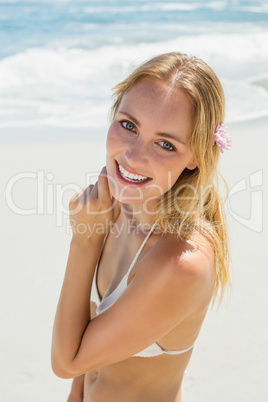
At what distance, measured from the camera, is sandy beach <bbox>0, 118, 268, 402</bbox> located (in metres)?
3.67

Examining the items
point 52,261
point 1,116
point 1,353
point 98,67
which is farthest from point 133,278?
point 98,67

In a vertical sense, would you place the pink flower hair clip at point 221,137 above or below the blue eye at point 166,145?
above

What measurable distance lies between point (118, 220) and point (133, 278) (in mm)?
634

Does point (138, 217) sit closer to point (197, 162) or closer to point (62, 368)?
point (197, 162)

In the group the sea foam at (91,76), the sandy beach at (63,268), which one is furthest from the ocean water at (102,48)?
the sandy beach at (63,268)

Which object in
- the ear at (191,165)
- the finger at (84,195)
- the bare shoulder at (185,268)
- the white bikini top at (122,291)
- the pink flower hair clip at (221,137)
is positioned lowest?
Answer: the white bikini top at (122,291)

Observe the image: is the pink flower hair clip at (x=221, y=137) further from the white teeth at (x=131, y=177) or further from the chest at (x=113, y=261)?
the chest at (x=113, y=261)

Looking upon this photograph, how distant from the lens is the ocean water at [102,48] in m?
8.81

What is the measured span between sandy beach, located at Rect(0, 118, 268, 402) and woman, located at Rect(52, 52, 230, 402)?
572 mm

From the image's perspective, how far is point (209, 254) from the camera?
218 cm

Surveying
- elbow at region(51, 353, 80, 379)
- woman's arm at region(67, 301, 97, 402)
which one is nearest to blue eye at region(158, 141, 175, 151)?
elbow at region(51, 353, 80, 379)

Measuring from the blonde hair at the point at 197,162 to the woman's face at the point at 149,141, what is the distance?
4 cm

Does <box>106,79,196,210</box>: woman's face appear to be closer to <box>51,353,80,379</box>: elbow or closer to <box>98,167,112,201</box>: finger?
<box>98,167,112,201</box>: finger

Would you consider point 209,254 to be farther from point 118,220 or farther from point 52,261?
point 52,261
